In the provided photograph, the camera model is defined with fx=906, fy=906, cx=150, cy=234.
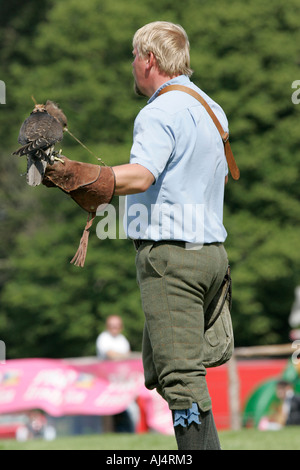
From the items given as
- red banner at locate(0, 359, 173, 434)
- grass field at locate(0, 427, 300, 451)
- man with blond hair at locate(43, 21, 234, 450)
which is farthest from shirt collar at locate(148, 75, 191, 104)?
red banner at locate(0, 359, 173, 434)

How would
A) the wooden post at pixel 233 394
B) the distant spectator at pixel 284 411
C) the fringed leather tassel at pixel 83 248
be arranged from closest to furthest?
the fringed leather tassel at pixel 83 248
the distant spectator at pixel 284 411
the wooden post at pixel 233 394

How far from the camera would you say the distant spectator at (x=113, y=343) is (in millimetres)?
11559

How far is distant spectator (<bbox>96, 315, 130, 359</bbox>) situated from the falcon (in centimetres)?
828

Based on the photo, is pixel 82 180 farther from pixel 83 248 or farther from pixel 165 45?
pixel 165 45

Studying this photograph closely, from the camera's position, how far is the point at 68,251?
26.0 metres

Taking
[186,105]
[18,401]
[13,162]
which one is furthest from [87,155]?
[186,105]

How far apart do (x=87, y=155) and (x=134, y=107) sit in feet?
6.93

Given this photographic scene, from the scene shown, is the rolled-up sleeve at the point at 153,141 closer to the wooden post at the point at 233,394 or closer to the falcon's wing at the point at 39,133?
the falcon's wing at the point at 39,133

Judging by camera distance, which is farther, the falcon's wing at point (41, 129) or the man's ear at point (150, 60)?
the man's ear at point (150, 60)

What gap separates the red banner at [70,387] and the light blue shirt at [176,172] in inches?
298

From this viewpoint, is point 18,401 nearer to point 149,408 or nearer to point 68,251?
point 149,408

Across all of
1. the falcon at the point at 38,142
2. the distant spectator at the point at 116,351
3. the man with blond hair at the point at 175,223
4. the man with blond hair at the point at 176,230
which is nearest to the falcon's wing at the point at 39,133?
the falcon at the point at 38,142

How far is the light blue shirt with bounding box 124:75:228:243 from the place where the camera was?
351 cm

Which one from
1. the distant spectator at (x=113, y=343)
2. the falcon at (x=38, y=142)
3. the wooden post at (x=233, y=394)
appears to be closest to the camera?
the falcon at (x=38, y=142)
